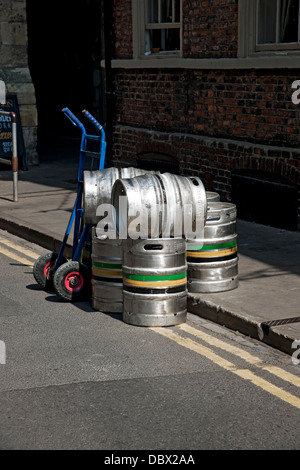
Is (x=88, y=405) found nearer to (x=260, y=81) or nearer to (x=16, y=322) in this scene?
(x=16, y=322)

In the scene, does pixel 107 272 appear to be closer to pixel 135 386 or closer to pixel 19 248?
pixel 135 386

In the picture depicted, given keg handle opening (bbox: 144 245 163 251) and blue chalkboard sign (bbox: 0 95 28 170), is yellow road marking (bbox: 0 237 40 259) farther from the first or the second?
blue chalkboard sign (bbox: 0 95 28 170)

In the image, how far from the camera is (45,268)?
8.55 m

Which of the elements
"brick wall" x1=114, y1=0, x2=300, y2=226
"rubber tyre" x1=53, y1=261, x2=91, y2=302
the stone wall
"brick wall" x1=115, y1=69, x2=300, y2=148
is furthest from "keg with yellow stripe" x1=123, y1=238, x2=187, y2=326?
the stone wall

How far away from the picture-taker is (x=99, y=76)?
21000 millimetres

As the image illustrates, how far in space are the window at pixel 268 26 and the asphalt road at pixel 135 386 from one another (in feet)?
15.3

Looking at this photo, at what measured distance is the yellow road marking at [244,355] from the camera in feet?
20.1

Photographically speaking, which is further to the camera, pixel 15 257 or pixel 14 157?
pixel 14 157

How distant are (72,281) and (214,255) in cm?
135

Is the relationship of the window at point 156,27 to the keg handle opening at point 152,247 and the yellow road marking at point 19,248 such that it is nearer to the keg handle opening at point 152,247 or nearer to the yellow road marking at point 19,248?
the yellow road marking at point 19,248

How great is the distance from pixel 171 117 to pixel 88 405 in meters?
8.08

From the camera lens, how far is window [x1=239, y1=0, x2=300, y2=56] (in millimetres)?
10852

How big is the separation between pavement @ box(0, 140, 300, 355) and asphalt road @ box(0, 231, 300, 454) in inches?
5.4

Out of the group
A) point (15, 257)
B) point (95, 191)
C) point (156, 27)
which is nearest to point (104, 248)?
point (95, 191)
